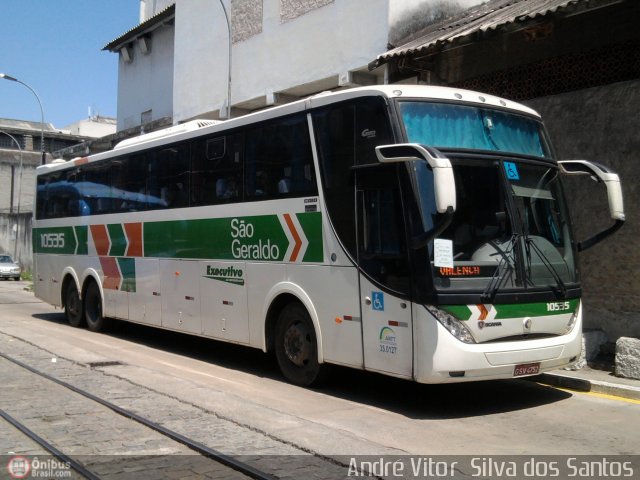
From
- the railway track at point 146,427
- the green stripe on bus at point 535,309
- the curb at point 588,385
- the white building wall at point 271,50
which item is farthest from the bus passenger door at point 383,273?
the white building wall at point 271,50

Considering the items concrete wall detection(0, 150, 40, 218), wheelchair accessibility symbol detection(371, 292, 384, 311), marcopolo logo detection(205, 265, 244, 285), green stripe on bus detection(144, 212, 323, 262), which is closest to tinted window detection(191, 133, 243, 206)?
green stripe on bus detection(144, 212, 323, 262)

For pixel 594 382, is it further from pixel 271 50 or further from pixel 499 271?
pixel 271 50

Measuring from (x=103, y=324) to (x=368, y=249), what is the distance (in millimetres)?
8179

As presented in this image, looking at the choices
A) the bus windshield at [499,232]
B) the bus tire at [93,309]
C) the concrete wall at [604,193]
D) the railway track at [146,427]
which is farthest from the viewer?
the bus tire at [93,309]

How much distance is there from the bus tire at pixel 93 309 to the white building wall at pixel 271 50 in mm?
6810

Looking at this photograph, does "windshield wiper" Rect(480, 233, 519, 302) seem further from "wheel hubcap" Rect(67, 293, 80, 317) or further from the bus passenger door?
"wheel hubcap" Rect(67, 293, 80, 317)

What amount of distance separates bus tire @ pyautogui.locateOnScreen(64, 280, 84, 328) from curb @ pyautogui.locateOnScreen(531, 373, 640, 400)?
9.49m

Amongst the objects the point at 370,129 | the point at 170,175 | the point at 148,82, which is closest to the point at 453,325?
the point at 370,129

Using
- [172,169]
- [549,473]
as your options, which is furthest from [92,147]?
[549,473]

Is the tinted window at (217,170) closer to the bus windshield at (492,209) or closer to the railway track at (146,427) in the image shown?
the bus windshield at (492,209)

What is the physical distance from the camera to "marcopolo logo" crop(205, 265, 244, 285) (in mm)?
9461

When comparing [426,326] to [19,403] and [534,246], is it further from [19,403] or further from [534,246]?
[19,403]

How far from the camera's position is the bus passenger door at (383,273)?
692 centimetres

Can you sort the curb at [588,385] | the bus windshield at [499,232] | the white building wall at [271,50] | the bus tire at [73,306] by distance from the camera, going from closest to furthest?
the bus windshield at [499,232] < the curb at [588,385] < the bus tire at [73,306] < the white building wall at [271,50]
